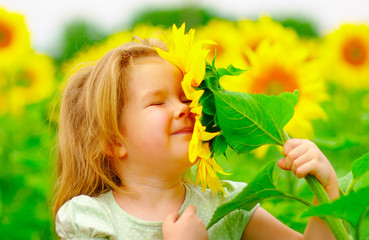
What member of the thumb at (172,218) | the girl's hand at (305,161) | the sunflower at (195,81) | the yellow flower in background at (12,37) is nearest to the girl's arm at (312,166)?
the girl's hand at (305,161)

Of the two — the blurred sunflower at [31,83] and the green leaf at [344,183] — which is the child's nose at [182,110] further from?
the blurred sunflower at [31,83]

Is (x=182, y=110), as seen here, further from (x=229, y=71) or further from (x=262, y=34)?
(x=262, y=34)

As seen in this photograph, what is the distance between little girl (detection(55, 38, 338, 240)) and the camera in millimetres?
1134

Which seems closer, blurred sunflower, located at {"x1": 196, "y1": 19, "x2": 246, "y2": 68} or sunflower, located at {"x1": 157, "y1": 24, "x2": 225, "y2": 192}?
sunflower, located at {"x1": 157, "y1": 24, "x2": 225, "y2": 192}

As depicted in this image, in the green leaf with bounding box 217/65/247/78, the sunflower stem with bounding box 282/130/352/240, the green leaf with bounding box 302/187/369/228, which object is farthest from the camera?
the green leaf with bounding box 217/65/247/78

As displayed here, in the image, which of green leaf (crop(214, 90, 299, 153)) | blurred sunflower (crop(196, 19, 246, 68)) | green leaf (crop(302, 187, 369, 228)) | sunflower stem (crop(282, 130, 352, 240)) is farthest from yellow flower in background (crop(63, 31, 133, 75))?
green leaf (crop(302, 187, 369, 228))

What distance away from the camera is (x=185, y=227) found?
1101 millimetres

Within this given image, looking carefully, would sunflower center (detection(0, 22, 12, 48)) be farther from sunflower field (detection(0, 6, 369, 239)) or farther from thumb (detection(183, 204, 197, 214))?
thumb (detection(183, 204, 197, 214))

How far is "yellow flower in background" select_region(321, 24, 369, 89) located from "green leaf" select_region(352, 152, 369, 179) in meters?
1.40

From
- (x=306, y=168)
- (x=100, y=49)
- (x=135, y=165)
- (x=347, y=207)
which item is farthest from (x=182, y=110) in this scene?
(x=100, y=49)

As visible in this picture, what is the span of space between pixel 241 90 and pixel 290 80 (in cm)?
14

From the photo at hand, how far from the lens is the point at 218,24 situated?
235 centimetres

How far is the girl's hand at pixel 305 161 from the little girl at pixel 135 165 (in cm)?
12

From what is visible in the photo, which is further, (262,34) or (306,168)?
(262,34)
